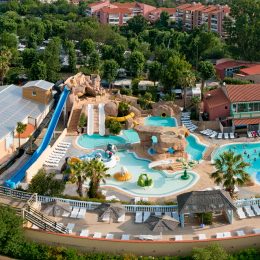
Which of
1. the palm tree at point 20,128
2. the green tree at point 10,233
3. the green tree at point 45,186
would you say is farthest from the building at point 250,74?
the green tree at point 10,233

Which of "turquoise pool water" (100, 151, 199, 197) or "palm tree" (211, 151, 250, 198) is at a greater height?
"palm tree" (211, 151, 250, 198)

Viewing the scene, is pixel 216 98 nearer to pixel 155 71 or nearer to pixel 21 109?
pixel 155 71

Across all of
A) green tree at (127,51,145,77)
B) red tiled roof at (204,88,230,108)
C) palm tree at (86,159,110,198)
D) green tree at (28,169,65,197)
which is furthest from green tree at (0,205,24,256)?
green tree at (127,51,145,77)

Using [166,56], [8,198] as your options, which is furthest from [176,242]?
[166,56]

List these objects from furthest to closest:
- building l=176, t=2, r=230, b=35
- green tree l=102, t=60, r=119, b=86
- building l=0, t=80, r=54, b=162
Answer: building l=176, t=2, r=230, b=35
green tree l=102, t=60, r=119, b=86
building l=0, t=80, r=54, b=162

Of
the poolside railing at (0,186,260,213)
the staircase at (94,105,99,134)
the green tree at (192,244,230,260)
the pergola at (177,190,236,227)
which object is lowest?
the staircase at (94,105,99,134)

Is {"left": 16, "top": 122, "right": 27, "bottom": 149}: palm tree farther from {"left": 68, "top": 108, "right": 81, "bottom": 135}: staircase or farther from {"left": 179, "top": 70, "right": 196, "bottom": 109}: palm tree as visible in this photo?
{"left": 179, "top": 70, "right": 196, "bottom": 109}: palm tree
